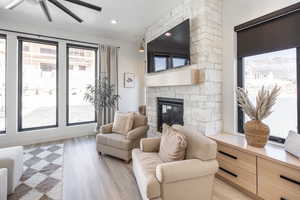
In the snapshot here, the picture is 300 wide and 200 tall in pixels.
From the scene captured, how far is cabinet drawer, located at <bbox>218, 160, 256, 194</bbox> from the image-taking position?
6.38ft

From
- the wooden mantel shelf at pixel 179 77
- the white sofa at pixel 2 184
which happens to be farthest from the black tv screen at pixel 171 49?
the white sofa at pixel 2 184

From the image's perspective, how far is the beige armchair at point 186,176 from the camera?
5.10ft

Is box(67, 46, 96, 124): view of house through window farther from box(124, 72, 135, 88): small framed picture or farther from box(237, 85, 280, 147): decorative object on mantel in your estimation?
box(237, 85, 280, 147): decorative object on mantel

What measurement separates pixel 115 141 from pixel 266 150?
2.27 meters

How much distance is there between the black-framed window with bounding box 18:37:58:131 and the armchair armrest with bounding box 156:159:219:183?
12.5 feet

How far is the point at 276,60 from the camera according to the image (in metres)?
2.27

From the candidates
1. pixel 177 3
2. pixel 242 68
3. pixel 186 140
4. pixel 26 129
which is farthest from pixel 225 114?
pixel 26 129

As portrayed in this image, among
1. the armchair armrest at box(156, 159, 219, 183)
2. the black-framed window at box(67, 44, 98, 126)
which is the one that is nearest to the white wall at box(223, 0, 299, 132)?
the armchair armrest at box(156, 159, 219, 183)

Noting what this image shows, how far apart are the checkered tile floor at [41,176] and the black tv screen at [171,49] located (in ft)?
8.74

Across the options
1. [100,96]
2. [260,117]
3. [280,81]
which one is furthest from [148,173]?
[100,96]

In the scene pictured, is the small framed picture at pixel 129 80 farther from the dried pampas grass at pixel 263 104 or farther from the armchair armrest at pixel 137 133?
the dried pampas grass at pixel 263 104

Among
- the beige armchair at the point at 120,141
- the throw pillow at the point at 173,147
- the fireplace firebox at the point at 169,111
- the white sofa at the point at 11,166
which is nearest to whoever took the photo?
the throw pillow at the point at 173,147

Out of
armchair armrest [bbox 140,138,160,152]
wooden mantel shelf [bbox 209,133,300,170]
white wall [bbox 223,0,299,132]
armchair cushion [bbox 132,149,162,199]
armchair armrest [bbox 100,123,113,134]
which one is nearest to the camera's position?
armchair cushion [bbox 132,149,162,199]

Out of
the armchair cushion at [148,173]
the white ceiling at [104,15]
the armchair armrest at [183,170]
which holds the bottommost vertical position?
the armchair cushion at [148,173]
